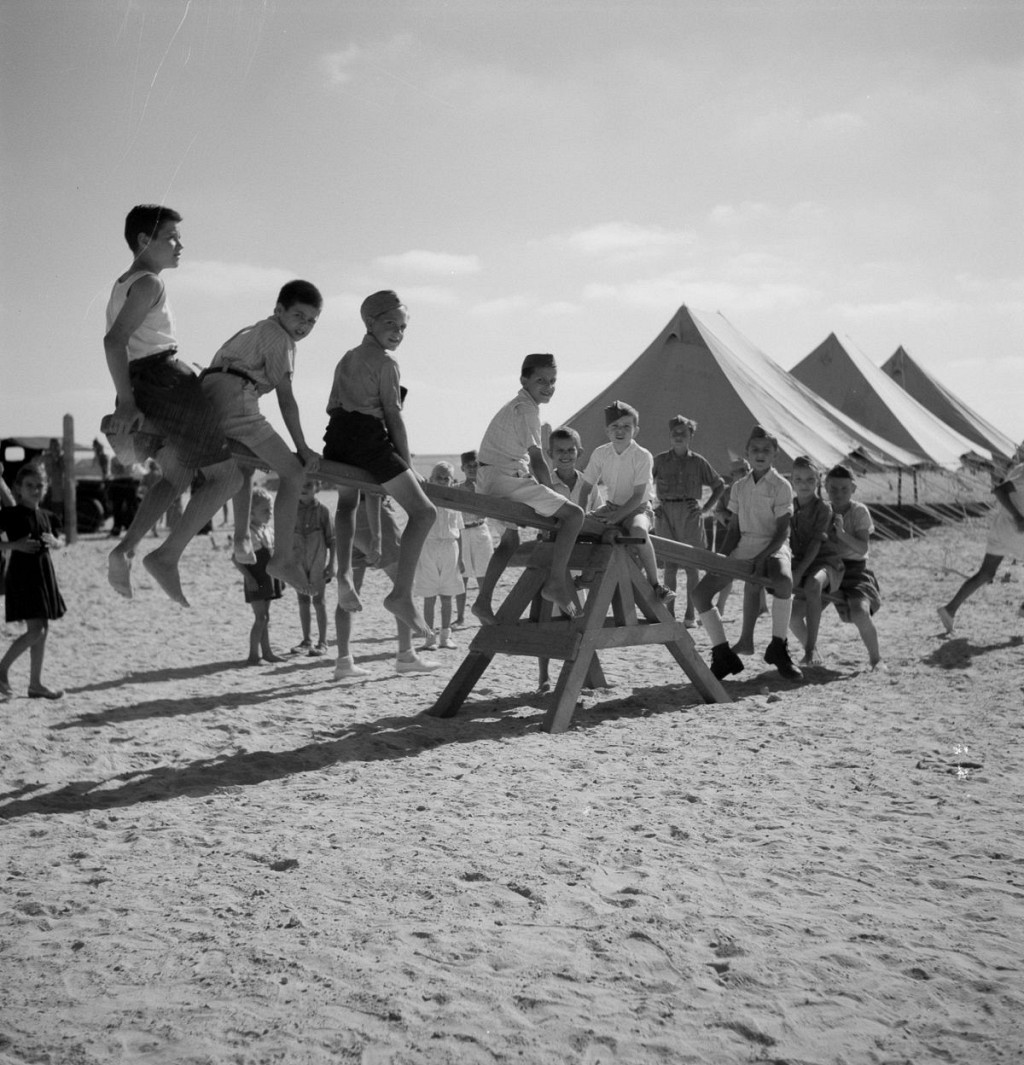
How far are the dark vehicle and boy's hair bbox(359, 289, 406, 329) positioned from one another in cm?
1607

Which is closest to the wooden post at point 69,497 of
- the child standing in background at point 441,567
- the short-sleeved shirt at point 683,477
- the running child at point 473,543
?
the running child at point 473,543

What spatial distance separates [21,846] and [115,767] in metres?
1.21

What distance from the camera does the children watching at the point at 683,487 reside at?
9680 millimetres

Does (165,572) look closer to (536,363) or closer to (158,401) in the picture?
(158,401)

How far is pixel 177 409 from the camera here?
3574mm

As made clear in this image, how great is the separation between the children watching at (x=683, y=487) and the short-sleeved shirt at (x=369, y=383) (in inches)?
209

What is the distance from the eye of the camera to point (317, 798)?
185 inches

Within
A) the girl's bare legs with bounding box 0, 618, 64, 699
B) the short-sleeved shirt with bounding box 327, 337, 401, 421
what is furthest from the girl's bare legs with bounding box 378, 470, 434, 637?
the girl's bare legs with bounding box 0, 618, 64, 699

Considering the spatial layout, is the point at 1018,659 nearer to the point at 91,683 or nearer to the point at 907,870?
the point at 907,870

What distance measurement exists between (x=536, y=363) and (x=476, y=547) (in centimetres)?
496

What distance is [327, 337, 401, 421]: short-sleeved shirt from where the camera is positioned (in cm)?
451

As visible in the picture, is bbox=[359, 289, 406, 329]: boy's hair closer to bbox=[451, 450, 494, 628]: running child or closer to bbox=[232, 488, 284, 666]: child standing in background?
bbox=[232, 488, 284, 666]: child standing in background

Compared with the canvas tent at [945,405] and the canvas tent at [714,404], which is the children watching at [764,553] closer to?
the canvas tent at [714,404]

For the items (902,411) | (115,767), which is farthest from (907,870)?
(902,411)
